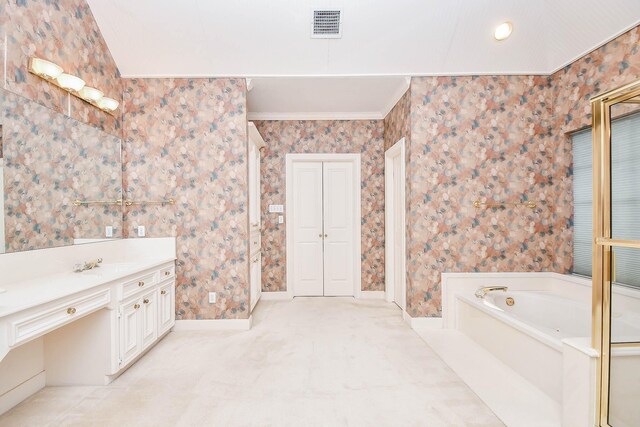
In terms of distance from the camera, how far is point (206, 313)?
3.29m

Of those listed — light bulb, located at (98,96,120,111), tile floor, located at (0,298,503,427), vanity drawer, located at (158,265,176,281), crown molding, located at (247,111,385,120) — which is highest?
crown molding, located at (247,111,385,120)

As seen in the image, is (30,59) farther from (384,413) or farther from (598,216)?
(598,216)

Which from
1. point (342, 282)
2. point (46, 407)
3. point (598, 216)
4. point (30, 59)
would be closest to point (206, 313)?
point (46, 407)

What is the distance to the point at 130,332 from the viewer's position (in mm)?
2416

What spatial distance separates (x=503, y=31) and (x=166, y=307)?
4.14 metres

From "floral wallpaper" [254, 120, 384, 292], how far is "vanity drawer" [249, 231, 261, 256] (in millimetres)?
284

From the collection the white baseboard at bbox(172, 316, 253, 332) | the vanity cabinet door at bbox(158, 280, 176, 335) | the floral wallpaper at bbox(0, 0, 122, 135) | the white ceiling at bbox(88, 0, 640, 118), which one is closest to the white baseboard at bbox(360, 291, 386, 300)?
the white baseboard at bbox(172, 316, 253, 332)

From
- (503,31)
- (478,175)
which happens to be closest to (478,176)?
(478,175)

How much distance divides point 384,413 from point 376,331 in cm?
135

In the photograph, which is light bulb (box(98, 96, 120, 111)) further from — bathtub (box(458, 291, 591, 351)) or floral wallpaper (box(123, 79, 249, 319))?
bathtub (box(458, 291, 591, 351))

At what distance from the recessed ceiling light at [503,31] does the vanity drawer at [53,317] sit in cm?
390

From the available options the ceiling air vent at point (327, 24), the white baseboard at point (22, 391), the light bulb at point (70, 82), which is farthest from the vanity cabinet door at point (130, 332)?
the ceiling air vent at point (327, 24)

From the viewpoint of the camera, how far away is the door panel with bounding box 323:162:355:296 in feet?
15.1

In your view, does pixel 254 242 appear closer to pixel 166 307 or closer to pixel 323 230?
pixel 323 230
